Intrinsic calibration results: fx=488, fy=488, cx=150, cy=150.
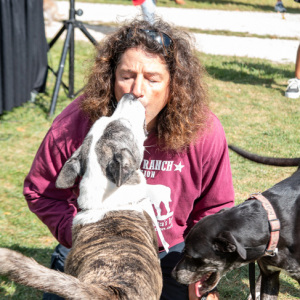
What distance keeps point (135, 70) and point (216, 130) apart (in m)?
0.81

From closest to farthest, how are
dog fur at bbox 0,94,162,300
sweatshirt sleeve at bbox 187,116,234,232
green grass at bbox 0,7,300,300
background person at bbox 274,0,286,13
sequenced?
dog fur at bbox 0,94,162,300 → sweatshirt sleeve at bbox 187,116,234,232 → green grass at bbox 0,7,300,300 → background person at bbox 274,0,286,13

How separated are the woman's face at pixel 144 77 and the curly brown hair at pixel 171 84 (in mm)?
63

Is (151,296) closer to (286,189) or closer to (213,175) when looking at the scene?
(213,175)

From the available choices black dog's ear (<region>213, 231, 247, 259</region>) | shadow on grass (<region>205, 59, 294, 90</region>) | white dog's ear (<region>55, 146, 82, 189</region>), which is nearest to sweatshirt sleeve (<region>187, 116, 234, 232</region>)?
black dog's ear (<region>213, 231, 247, 259</region>)

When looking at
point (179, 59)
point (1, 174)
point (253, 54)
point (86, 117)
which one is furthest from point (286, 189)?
point (253, 54)

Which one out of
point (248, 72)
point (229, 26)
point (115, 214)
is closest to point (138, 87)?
point (115, 214)

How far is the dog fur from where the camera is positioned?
109 inches

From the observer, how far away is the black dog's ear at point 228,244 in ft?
10.7

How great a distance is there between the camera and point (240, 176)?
6.35m

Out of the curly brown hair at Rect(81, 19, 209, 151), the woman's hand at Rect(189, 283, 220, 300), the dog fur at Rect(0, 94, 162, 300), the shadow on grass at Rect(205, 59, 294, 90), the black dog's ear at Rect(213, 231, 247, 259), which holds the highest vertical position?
the curly brown hair at Rect(81, 19, 209, 151)

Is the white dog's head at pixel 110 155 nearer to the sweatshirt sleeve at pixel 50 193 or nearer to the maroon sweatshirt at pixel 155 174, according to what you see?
the maroon sweatshirt at pixel 155 174

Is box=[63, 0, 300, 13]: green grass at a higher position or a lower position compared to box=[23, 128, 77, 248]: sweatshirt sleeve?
higher

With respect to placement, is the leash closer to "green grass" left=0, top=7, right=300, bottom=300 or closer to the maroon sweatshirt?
the maroon sweatshirt

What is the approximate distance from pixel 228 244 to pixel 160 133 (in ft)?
3.12
